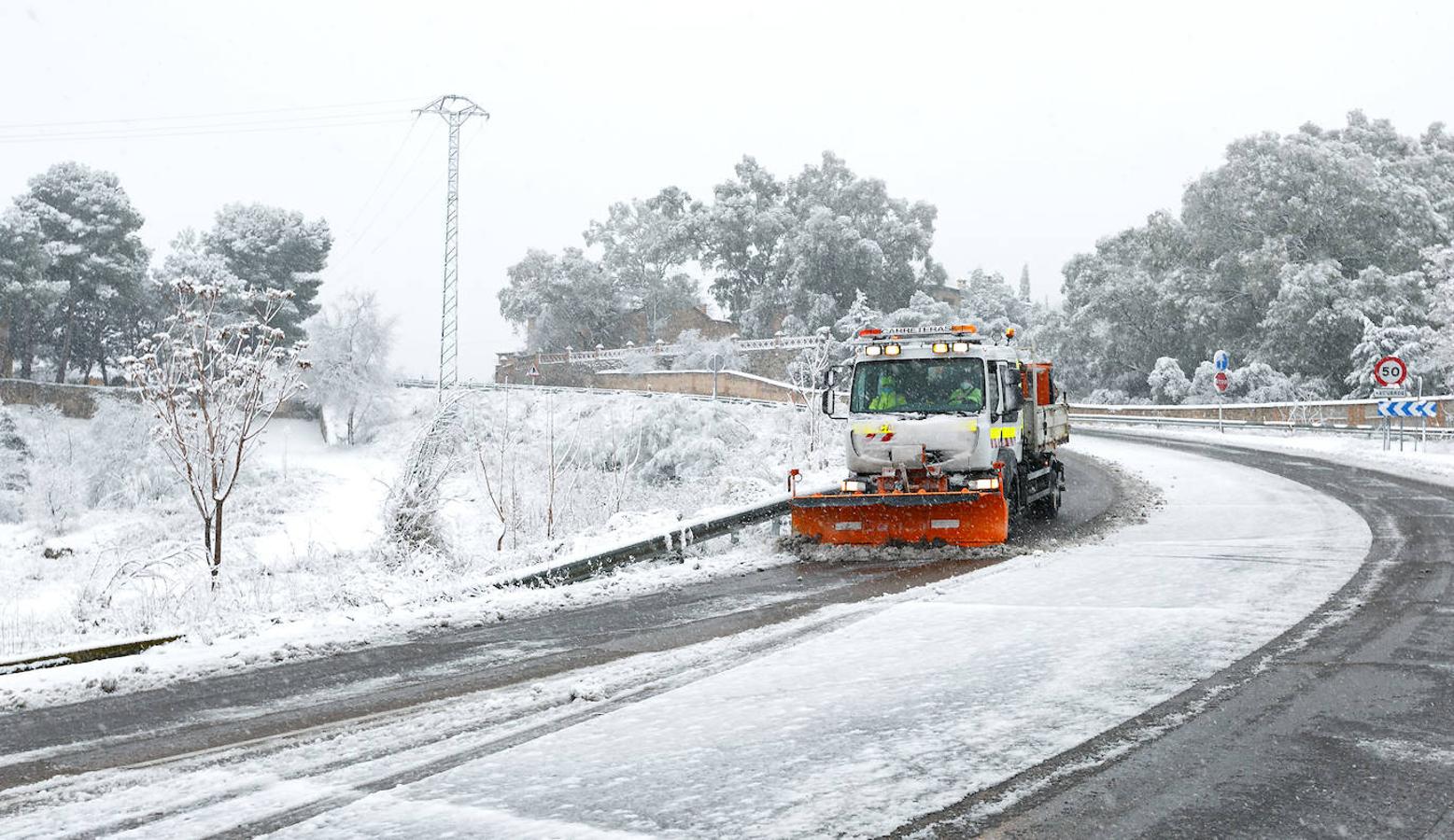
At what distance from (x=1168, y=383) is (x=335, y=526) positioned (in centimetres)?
3787

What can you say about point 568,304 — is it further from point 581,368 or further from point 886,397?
point 886,397

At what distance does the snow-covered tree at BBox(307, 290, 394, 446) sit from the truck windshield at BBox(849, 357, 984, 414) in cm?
4778

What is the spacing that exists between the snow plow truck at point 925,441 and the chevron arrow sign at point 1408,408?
1726cm

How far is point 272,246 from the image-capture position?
66.5 meters

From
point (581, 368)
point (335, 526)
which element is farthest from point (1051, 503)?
point (581, 368)

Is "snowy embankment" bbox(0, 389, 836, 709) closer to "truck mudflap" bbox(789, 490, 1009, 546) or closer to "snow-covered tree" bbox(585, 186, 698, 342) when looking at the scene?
"truck mudflap" bbox(789, 490, 1009, 546)

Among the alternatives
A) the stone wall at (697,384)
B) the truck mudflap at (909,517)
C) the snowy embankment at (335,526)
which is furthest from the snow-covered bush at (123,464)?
the truck mudflap at (909,517)

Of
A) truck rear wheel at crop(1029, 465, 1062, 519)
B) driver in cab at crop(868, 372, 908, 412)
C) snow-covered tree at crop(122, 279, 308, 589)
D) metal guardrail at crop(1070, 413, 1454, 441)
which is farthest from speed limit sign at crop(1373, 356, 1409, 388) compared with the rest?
snow-covered tree at crop(122, 279, 308, 589)

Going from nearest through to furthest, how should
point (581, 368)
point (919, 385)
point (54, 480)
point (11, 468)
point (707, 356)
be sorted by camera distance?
point (919, 385), point (54, 480), point (11, 468), point (707, 356), point (581, 368)

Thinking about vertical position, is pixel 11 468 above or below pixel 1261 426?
below

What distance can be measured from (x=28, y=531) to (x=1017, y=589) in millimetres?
36111

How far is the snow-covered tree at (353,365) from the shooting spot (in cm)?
5688

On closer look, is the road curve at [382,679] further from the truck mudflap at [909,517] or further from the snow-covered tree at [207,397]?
the snow-covered tree at [207,397]

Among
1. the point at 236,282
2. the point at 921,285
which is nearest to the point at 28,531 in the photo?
the point at 236,282
